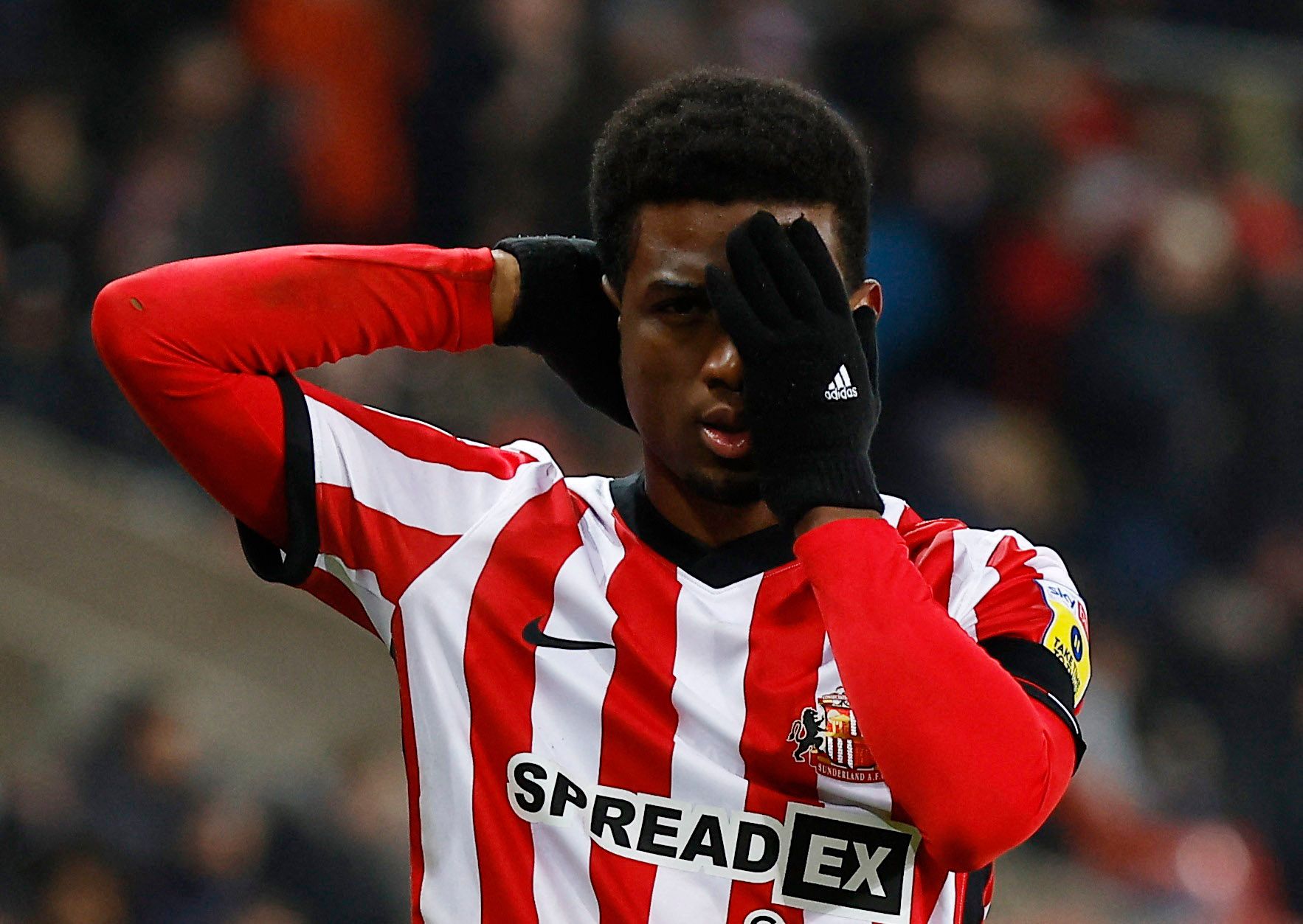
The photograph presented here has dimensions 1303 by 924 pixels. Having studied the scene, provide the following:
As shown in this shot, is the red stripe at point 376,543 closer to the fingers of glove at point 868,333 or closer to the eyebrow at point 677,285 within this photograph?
the eyebrow at point 677,285

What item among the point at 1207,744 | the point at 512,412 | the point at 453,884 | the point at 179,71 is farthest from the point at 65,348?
the point at 453,884

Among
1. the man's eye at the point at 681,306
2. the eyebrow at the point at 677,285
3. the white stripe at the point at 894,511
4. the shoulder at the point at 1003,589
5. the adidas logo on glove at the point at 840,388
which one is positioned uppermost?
the eyebrow at the point at 677,285

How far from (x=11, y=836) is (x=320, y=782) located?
0.90m

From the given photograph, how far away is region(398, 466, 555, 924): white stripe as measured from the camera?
6.15 feet

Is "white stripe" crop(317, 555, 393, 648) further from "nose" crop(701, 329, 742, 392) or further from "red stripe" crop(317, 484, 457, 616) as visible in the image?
"nose" crop(701, 329, 742, 392)

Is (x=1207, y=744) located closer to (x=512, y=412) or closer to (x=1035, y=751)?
(x=512, y=412)

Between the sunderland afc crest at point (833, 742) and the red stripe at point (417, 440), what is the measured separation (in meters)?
0.45

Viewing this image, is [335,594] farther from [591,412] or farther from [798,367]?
[591,412]

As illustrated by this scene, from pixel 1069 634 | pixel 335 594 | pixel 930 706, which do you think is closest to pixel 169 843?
pixel 335 594

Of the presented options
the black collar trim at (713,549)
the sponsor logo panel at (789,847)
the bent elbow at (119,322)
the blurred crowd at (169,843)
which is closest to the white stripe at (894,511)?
the black collar trim at (713,549)

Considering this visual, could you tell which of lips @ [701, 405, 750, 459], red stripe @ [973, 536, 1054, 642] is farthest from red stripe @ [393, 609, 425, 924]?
red stripe @ [973, 536, 1054, 642]

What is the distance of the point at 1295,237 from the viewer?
5.89 meters

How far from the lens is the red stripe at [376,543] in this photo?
1.93 m

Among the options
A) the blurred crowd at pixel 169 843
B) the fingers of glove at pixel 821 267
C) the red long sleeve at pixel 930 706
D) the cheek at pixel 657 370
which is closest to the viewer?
the red long sleeve at pixel 930 706
